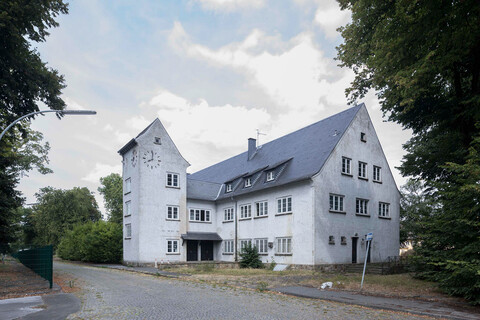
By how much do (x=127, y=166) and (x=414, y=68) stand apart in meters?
27.1

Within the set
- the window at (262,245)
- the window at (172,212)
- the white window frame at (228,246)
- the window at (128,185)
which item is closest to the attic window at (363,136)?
the window at (262,245)

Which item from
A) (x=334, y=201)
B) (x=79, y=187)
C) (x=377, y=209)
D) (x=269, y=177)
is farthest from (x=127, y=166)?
(x=79, y=187)

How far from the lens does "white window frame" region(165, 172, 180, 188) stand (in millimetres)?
32156

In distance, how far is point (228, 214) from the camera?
33.4 m

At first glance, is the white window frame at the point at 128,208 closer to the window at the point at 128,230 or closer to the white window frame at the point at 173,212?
the window at the point at 128,230

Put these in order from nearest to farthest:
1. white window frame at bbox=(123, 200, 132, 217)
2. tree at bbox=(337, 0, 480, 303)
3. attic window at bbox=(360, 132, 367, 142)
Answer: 1. tree at bbox=(337, 0, 480, 303)
2. attic window at bbox=(360, 132, 367, 142)
3. white window frame at bbox=(123, 200, 132, 217)

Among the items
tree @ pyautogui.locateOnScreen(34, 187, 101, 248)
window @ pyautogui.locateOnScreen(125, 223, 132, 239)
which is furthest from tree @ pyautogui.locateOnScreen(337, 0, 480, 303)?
tree @ pyautogui.locateOnScreen(34, 187, 101, 248)

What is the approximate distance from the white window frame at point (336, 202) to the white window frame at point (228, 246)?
1051 centimetres

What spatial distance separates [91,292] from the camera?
14.2m

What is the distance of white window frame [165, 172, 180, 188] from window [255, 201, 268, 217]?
7.75 metres

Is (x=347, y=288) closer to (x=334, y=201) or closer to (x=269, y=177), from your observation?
(x=334, y=201)

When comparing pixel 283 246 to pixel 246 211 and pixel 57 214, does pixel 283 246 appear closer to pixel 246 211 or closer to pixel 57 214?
pixel 246 211

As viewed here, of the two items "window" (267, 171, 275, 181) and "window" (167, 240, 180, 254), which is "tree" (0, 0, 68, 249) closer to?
"window" (167, 240, 180, 254)

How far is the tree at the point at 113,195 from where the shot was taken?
2187 inches
